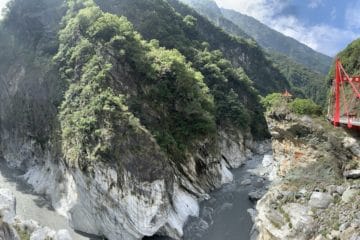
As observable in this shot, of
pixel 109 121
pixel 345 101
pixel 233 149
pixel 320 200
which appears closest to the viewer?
pixel 320 200

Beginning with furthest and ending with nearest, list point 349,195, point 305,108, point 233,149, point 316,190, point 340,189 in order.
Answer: point 233,149 < point 305,108 < point 316,190 < point 340,189 < point 349,195

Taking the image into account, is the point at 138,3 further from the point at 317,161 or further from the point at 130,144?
the point at 317,161

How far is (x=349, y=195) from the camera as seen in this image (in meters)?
21.6

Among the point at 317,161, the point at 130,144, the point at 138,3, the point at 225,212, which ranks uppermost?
the point at 138,3

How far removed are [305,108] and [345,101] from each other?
4.31 m

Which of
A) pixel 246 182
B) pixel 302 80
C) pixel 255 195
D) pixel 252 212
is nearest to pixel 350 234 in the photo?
pixel 252 212

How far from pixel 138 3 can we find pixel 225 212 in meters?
56.6

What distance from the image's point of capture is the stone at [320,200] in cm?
2240

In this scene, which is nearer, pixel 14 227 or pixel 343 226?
pixel 343 226

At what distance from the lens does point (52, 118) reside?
49375mm

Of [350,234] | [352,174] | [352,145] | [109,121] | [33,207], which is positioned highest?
[352,145]

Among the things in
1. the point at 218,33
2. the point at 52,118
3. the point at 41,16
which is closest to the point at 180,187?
the point at 52,118

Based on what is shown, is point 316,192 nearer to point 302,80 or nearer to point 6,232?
point 6,232

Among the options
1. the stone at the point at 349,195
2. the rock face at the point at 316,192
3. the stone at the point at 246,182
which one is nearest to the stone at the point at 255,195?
the stone at the point at 246,182
